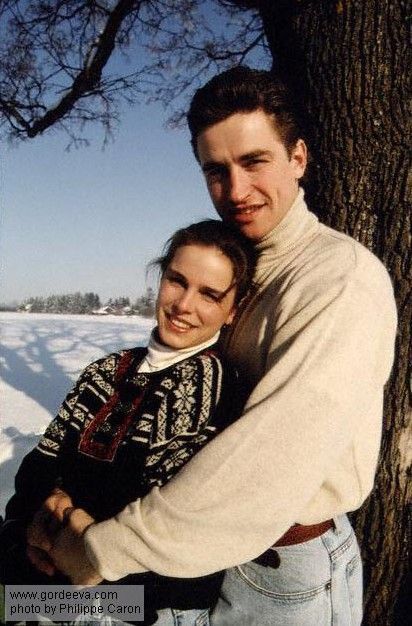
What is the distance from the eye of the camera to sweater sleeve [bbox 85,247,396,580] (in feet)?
3.21

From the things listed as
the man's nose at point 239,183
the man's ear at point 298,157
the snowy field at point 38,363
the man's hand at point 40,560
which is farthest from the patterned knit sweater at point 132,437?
the snowy field at point 38,363

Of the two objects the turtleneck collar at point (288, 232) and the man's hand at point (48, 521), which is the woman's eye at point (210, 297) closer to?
the turtleneck collar at point (288, 232)

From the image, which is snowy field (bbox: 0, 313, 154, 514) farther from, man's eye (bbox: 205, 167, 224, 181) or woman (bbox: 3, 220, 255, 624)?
man's eye (bbox: 205, 167, 224, 181)

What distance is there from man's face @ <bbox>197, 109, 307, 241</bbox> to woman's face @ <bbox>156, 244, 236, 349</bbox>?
0.15 meters

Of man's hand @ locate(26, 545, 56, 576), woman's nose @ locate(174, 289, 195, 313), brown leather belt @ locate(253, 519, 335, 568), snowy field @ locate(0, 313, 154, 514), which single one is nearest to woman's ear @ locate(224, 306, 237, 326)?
woman's nose @ locate(174, 289, 195, 313)

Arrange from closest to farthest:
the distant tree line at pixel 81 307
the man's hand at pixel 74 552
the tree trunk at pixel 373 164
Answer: the man's hand at pixel 74 552 < the tree trunk at pixel 373 164 < the distant tree line at pixel 81 307

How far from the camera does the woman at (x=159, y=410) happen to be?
123cm

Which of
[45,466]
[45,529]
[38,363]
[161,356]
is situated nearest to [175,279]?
[161,356]

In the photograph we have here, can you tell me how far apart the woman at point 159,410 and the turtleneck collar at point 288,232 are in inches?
2.0

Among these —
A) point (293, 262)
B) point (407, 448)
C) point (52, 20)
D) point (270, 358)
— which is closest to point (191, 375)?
point (270, 358)

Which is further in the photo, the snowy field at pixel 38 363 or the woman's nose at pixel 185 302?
the snowy field at pixel 38 363

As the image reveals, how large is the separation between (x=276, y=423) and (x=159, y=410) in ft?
1.24

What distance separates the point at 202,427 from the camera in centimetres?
122

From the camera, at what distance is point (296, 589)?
128cm
